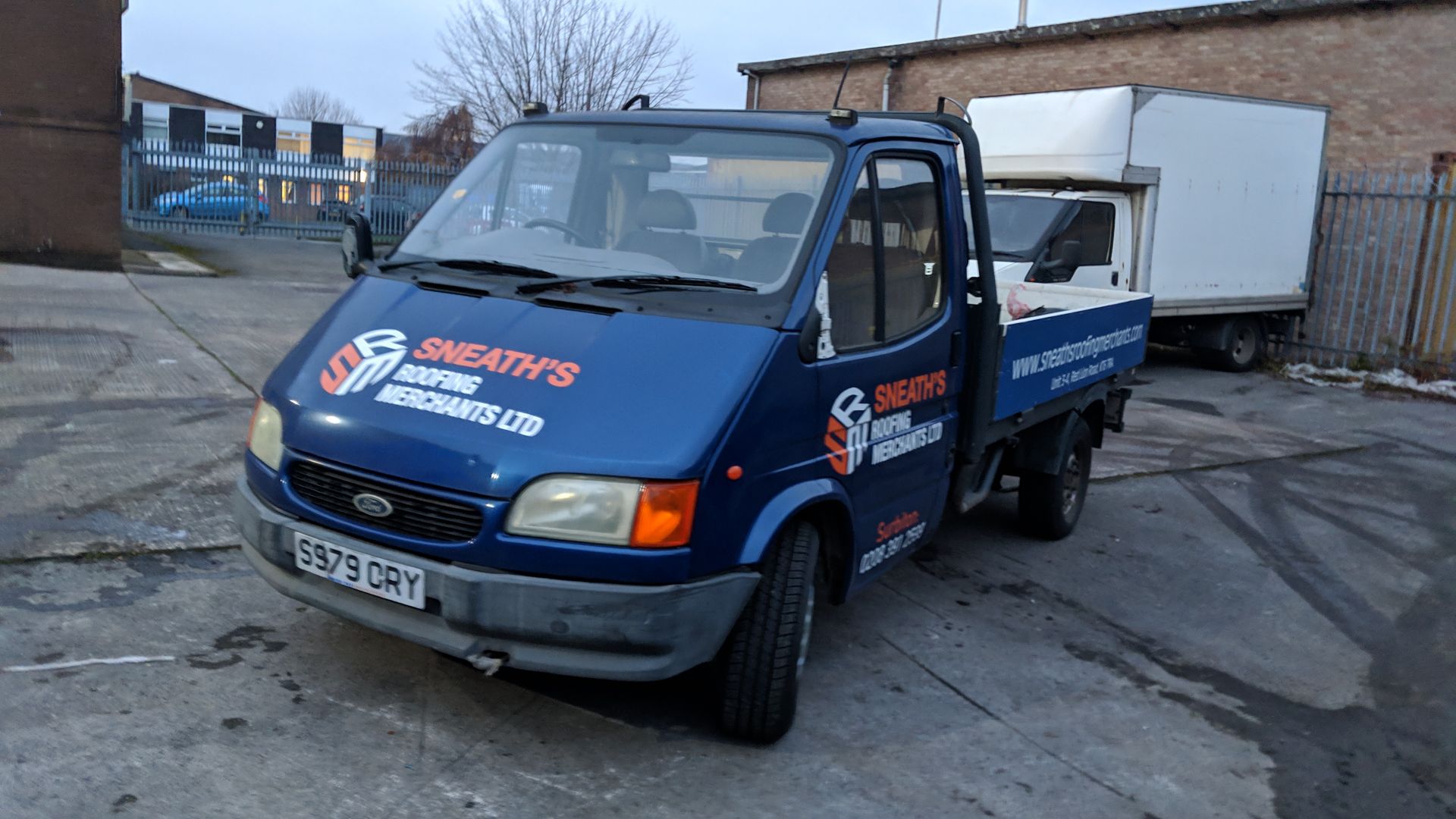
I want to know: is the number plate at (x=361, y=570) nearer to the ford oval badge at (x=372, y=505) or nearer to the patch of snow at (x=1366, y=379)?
the ford oval badge at (x=372, y=505)

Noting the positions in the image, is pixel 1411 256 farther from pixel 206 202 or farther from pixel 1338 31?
pixel 206 202

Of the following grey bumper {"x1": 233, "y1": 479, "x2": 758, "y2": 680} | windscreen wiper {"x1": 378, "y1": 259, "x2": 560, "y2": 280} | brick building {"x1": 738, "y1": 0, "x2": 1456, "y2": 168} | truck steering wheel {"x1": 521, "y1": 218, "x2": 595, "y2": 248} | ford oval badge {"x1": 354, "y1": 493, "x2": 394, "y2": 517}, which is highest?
brick building {"x1": 738, "y1": 0, "x2": 1456, "y2": 168}

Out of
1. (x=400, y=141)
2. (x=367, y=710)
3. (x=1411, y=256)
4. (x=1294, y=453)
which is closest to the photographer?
(x=367, y=710)

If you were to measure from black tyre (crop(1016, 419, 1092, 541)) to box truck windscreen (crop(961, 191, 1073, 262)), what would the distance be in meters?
4.89

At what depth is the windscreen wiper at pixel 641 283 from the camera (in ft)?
13.2

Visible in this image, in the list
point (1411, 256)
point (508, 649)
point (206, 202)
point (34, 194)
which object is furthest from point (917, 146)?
point (206, 202)

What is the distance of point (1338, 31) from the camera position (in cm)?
1734

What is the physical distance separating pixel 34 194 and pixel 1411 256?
18.4 meters

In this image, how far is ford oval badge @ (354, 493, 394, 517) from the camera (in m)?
3.53

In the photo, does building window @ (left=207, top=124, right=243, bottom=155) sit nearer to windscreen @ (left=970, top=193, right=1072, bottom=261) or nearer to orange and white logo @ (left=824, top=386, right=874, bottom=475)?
windscreen @ (left=970, top=193, right=1072, bottom=261)

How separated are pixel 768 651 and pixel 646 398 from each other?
0.92 meters

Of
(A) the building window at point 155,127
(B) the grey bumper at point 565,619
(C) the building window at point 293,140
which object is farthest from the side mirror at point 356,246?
(A) the building window at point 155,127

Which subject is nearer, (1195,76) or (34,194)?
(34,194)

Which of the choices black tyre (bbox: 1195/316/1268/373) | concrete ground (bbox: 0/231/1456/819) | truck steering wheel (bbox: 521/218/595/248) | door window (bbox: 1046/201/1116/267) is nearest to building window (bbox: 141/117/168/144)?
Result: black tyre (bbox: 1195/316/1268/373)
